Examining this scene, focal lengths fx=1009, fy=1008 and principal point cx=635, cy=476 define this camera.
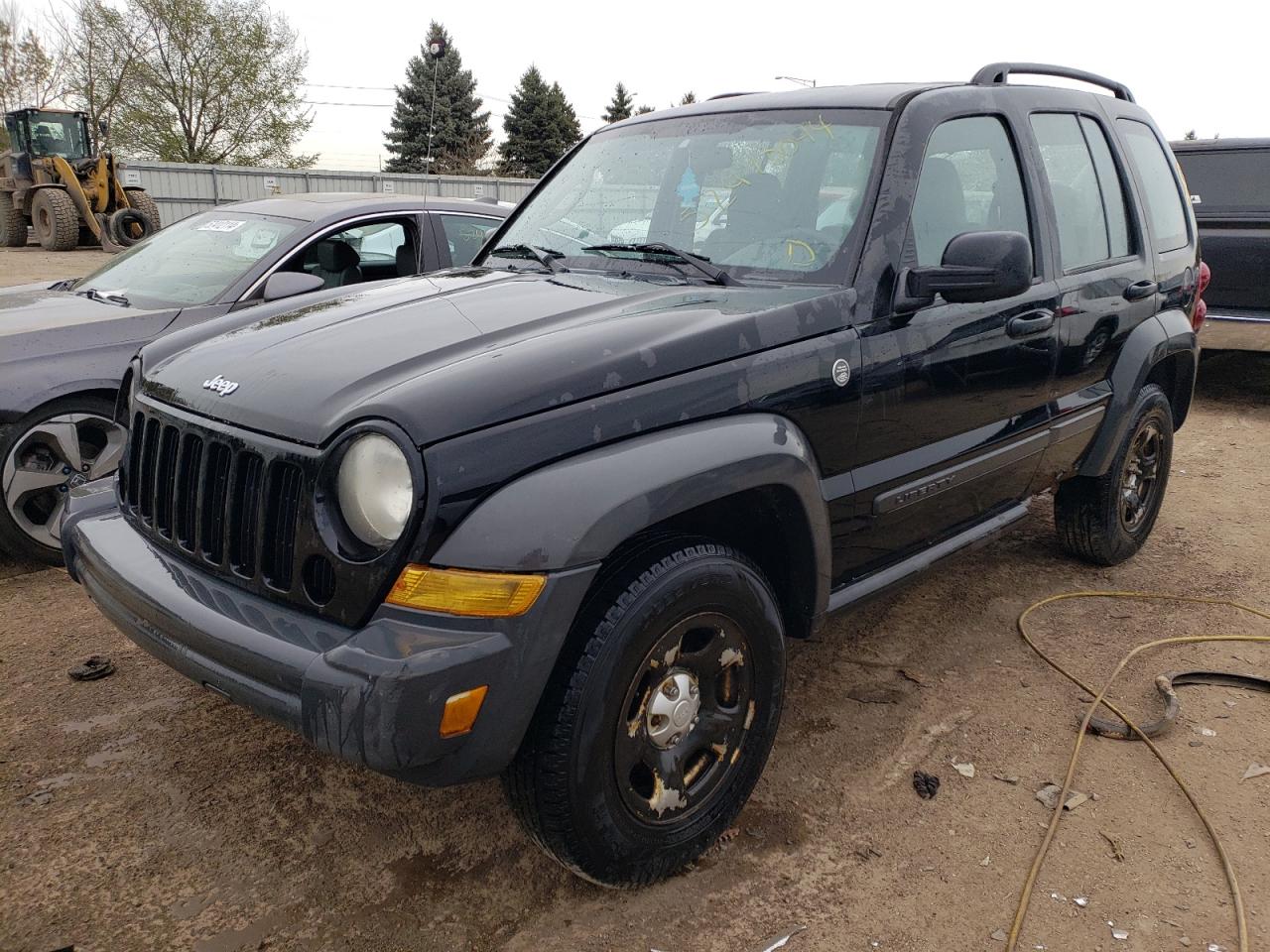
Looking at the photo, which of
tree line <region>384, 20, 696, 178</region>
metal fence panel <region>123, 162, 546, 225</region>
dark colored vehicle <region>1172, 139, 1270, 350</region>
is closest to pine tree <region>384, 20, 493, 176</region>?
tree line <region>384, 20, 696, 178</region>

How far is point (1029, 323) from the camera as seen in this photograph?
131 inches

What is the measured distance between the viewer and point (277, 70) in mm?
38906

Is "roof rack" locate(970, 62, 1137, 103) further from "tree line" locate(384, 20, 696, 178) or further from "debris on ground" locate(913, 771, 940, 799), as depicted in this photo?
"tree line" locate(384, 20, 696, 178)

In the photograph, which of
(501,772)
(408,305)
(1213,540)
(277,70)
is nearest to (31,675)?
(408,305)

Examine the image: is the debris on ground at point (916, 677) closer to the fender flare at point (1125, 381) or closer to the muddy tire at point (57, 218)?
the fender flare at point (1125, 381)

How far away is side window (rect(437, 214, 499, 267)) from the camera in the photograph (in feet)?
18.0

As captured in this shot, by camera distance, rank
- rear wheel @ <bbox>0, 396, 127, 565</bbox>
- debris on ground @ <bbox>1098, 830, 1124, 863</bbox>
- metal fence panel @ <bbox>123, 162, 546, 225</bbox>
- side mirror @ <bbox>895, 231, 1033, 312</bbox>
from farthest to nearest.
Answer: metal fence panel @ <bbox>123, 162, 546, 225</bbox> → rear wheel @ <bbox>0, 396, 127, 565</bbox> → side mirror @ <bbox>895, 231, 1033, 312</bbox> → debris on ground @ <bbox>1098, 830, 1124, 863</bbox>

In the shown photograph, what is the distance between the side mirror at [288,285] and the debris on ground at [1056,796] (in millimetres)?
3380

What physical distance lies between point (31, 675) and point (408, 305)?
1.96 meters

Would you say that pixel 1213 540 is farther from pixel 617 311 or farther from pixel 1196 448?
pixel 617 311

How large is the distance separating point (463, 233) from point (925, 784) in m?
3.91

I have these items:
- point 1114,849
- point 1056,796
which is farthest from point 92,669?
point 1114,849

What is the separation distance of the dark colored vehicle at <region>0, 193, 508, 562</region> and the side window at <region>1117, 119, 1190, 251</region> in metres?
3.19

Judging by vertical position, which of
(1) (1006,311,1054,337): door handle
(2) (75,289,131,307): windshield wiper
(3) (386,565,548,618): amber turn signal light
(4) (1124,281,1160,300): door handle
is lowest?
(3) (386,565,548,618): amber turn signal light
